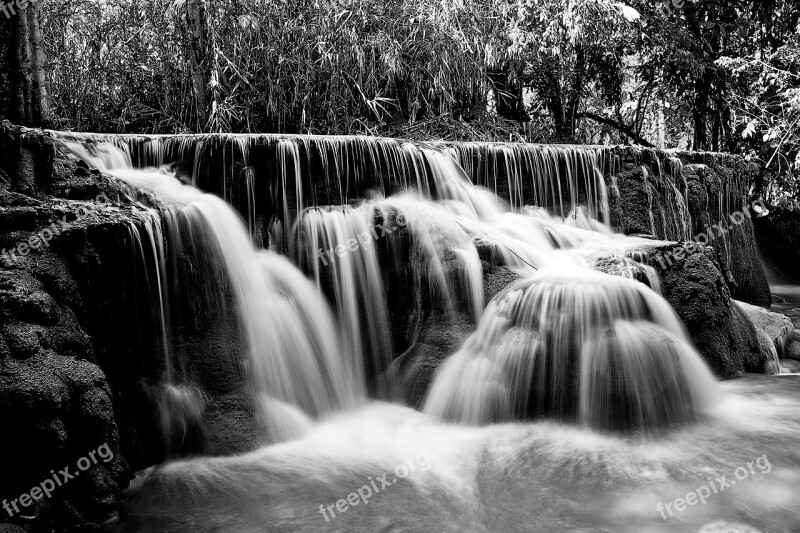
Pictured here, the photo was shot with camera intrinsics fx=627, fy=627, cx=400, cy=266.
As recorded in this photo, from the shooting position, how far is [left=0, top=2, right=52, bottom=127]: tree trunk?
237 inches

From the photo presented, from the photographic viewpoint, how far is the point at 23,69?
6.11 m

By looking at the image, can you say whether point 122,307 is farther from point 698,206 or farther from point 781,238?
point 781,238

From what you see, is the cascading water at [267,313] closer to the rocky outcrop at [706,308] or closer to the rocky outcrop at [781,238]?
the rocky outcrop at [706,308]

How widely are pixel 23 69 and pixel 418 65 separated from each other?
216 inches

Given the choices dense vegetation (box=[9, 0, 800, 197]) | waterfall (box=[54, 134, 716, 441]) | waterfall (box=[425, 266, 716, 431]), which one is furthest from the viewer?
dense vegetation (box=[9, 0, 800, 197])

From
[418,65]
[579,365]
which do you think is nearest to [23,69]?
[418,65]

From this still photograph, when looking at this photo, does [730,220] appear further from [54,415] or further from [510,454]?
[54,415]

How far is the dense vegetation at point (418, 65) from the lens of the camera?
8.61 meters

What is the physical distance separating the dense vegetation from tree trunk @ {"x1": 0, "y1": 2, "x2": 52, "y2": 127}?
196cm

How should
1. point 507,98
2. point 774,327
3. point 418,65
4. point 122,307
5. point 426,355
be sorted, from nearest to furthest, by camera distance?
point 122,307
point 426,355
point 774,327
point 418,65
point 507,98

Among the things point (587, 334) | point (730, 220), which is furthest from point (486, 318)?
point (730, 220)

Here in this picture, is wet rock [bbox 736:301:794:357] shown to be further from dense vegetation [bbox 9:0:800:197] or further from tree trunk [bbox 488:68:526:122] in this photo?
tree trunk [bbox 488:68:526:122]

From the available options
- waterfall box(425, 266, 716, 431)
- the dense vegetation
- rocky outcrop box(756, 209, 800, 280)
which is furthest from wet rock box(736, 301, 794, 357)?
rocky outcrop box(756, 209, 800, 280)

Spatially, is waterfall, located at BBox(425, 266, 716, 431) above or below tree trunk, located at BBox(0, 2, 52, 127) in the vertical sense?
below
